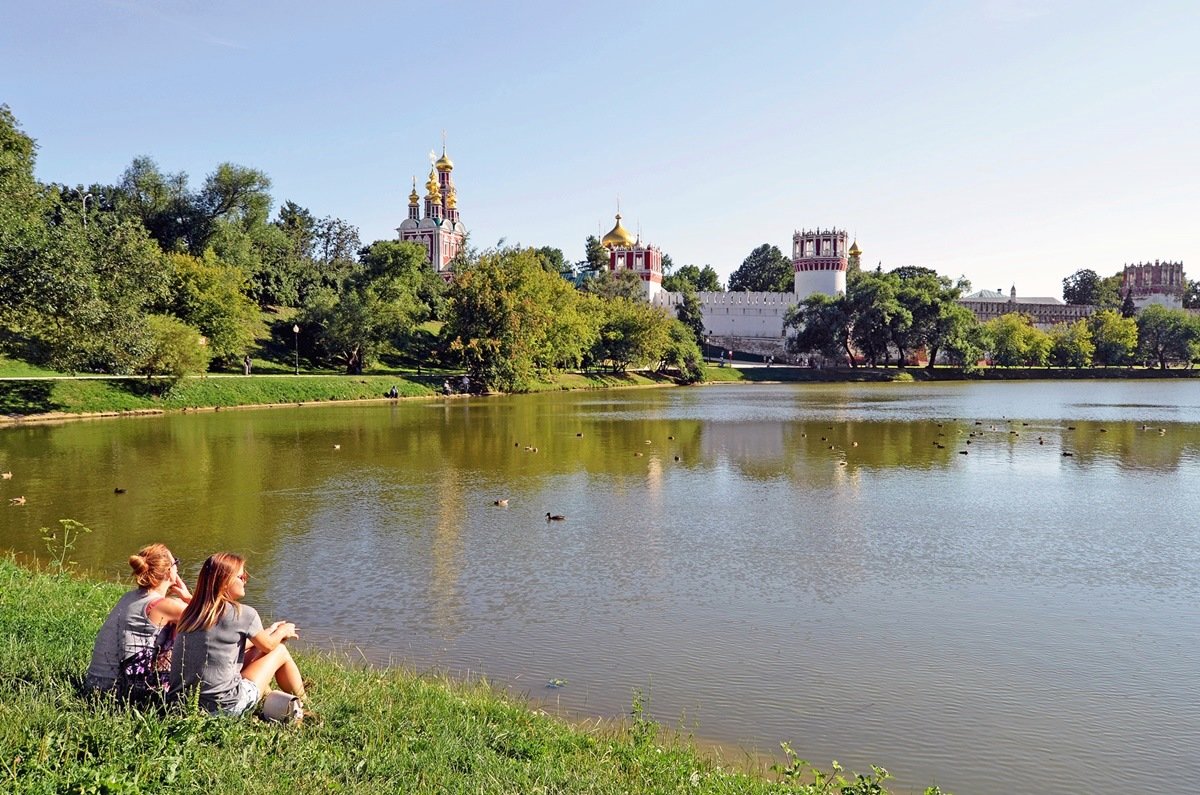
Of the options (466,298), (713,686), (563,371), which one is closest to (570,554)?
(713,686)

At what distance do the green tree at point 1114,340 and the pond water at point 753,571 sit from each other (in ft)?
301

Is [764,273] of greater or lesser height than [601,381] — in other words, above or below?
above

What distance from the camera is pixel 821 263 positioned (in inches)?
5133

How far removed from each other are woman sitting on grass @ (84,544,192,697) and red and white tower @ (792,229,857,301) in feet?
419

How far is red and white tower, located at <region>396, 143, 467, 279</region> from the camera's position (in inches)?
4781

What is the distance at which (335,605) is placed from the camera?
11625 millimetres

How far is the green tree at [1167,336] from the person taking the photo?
4407 inches

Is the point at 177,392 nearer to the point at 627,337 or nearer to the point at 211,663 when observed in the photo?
the point at 211,663

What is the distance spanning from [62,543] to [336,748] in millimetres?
11378


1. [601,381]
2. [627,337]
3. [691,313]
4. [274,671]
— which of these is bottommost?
A: [274,671]

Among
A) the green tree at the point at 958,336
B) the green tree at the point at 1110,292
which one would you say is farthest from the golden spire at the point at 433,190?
the green tree at the point at 1110,292

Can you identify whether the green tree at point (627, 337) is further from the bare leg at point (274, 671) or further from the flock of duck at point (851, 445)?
the bare leg at point (274, 671)

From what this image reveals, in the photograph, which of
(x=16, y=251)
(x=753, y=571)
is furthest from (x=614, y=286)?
(x=753, y=571)

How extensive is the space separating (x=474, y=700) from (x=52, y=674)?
10.3 ft
